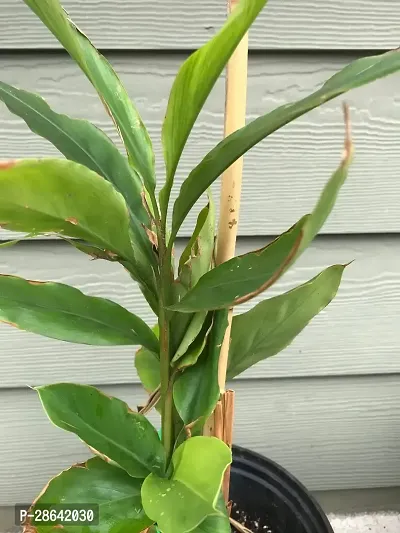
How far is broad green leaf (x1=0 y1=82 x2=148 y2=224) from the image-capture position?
316 mm

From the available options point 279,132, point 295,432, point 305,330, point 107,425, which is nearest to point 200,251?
point 107,425

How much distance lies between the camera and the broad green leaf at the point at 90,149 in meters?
0.32

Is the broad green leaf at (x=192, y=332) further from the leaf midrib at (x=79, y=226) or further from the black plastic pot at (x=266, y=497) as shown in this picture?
the black plastic pot at (x=266, y=497)

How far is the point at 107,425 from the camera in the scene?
38 centimetres

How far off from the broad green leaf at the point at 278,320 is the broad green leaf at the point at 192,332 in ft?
0.28

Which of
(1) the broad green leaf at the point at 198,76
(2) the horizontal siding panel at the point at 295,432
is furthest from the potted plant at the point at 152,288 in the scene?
(2) the horizontal siding panel at the point at 295,432

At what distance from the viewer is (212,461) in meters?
0.32

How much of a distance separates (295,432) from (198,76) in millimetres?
693

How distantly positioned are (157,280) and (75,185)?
124 millimetres

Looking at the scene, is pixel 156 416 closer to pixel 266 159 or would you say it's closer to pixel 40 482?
pixel 40 482

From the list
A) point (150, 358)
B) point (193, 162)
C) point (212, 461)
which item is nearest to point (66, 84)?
point (193, 162)

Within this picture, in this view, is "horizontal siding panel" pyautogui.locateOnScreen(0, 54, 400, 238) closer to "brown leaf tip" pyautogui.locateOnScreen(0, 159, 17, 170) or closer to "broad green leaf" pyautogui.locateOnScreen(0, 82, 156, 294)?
"broad green leaf" pyautogui.locateOnScreen(0, 82, 156, 294)

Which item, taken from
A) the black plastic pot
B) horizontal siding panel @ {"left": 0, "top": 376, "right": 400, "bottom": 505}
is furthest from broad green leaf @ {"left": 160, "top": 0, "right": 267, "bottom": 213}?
horizontal siding panel @ {"left": 0, "top": 376, "right": 400, "bottom": 505}

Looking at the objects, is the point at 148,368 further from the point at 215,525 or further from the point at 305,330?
the point at 305,330
